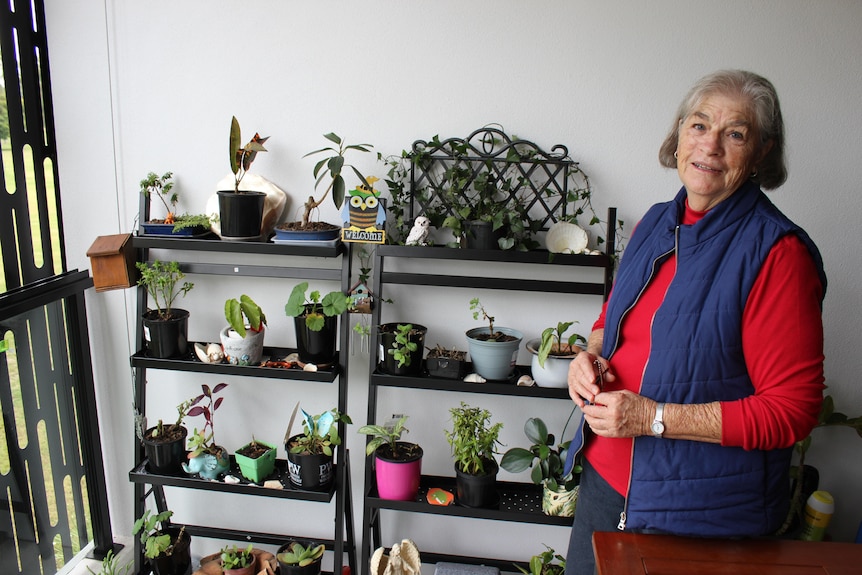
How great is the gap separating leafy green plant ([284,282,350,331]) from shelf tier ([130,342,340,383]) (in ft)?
0.49

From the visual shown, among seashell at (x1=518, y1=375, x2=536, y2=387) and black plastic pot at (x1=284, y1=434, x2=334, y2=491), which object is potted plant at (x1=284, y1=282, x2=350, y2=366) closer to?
black plastic pot at (x1=284, y1=434, x2=334, y2=491)

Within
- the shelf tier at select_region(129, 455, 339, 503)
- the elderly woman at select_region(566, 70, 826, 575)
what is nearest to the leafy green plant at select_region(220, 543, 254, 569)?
the shelf tier at select_region(129, 455, 339, 503)

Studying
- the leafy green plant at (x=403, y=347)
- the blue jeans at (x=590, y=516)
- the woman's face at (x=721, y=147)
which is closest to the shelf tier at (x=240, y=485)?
the leafy green plant at (x=403, y=347)

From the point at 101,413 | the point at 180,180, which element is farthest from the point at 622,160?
the point at 101,413

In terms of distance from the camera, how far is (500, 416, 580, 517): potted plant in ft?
6.49

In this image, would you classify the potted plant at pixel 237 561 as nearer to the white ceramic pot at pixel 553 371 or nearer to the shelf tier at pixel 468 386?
the shelf tier at pixel 468 386

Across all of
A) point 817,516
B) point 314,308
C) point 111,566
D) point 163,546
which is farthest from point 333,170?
point 817,516

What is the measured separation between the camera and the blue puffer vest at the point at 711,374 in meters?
1.26

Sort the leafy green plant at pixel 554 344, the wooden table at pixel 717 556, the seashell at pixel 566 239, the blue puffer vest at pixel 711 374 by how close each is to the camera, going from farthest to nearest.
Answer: the seashell at pixel 566 239, the leafy green plant at pixel 554 344, the blue puffer vest at pixel 711 374, the wooden table at pixel 717 556

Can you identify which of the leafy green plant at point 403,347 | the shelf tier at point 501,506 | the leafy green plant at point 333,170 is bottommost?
the shelf tier at point 501,506

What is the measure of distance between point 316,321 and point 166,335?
51 centimetres

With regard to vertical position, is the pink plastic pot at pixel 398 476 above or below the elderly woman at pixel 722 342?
below

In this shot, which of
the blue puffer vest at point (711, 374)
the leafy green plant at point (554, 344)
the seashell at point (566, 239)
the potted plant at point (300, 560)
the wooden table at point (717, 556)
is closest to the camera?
the wooden table at point (717, 556)

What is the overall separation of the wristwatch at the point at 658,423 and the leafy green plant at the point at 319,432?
41.8 inches
